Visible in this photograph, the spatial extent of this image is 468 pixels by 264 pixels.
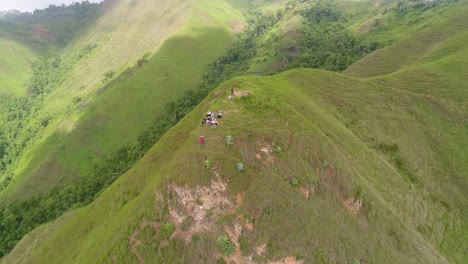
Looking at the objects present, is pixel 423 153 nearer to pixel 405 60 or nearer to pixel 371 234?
pixel 371 234

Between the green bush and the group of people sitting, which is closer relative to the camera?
the green bush

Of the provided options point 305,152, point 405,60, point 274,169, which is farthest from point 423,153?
point 405,60

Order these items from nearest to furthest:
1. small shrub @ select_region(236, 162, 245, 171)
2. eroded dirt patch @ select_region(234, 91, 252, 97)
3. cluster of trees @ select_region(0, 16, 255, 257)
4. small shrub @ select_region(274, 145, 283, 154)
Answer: small shrub @ select_region(236, 162, 245, 171)
small shrub @ select_region(274, 145, 283, 154)
eroded dirt patch @ select_region(234, 91, 252, 97)
cluster of trees @ select_region(0, 16, 255, 257)

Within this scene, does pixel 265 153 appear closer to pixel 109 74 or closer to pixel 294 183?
pixel 294 183

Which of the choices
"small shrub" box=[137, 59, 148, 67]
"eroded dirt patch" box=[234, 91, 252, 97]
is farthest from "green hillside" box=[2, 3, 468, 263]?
"small shrub" box=[137, 59, 148, 67]

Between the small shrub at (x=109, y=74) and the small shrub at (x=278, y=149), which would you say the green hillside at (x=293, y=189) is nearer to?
the small shrub at (x=278, y=149)

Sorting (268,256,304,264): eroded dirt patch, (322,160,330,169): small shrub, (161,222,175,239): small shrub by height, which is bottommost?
(268,256,304,264): eroded dirt patch

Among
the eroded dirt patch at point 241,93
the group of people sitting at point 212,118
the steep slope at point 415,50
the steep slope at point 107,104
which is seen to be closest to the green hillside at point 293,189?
the eroded dirt patch at point 241,93

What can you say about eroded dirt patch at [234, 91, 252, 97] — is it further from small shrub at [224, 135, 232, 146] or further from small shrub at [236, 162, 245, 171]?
small shrub at [236, 162, 245, 171]
